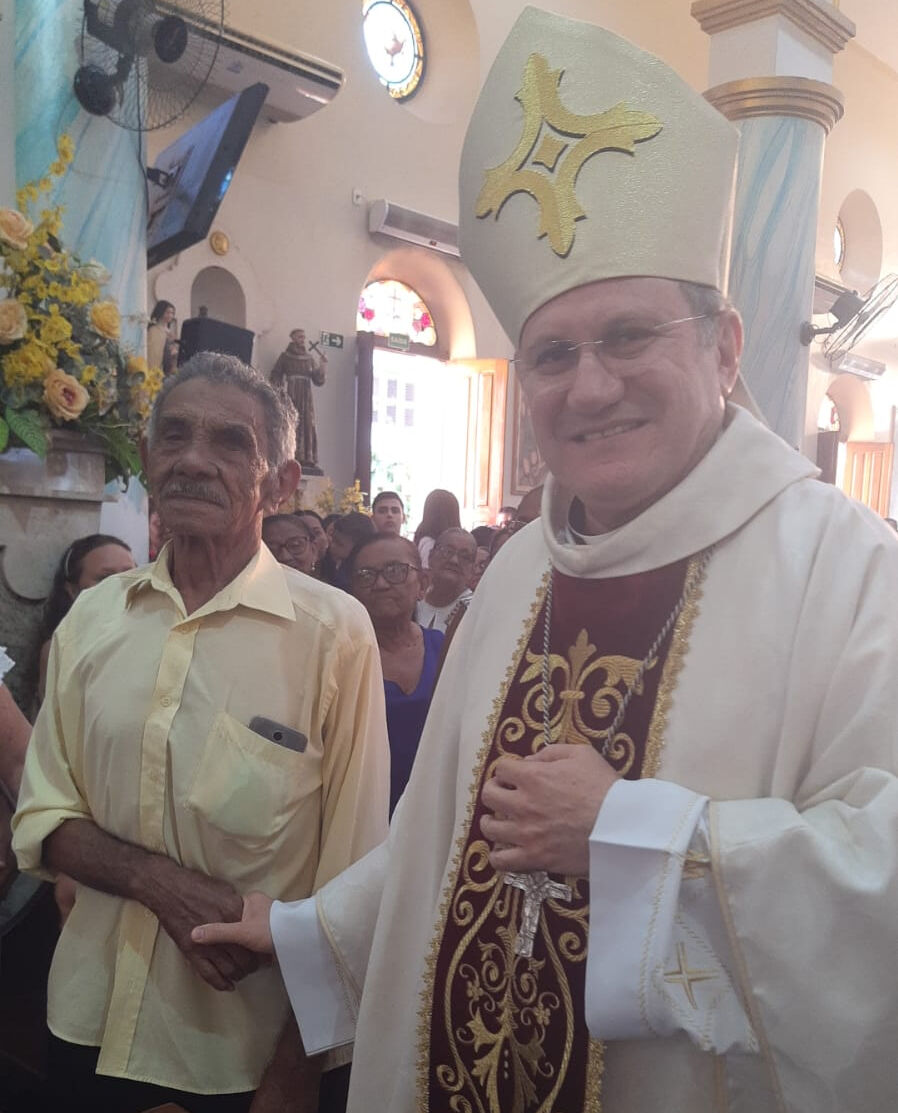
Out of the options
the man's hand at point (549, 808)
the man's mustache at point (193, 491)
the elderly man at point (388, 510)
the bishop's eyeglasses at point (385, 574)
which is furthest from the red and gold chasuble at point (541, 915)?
the elderly man at point (388, 510)

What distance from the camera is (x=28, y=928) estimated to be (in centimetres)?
291

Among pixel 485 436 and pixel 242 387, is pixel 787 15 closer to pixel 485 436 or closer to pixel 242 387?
pixel 242 387

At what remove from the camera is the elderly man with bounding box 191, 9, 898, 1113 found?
1.11m

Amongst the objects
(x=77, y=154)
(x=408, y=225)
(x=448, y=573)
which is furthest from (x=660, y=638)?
(x=408, y=225)

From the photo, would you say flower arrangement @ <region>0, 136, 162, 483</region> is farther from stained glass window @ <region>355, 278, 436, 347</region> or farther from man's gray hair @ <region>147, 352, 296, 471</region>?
stained glass window @ <region>355, 278, 436, 347</region>

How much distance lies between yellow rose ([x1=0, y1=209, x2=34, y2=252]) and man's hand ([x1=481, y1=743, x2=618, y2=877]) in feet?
8.18

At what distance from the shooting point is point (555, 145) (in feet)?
5.08

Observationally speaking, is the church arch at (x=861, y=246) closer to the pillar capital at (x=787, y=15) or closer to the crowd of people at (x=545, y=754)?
the pillar capital at (x=787, y=15)

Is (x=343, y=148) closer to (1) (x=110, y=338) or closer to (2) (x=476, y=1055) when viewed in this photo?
(1) (x=110, y=338)

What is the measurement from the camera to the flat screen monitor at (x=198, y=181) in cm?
535

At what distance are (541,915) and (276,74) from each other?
8152mm

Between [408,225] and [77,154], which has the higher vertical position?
[408,225]

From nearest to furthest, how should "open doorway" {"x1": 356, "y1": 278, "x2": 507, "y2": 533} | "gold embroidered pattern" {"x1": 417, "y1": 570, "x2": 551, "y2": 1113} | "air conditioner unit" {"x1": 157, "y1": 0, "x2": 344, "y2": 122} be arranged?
"gold embroidered pattern" {"x1": 417, "y1": 570, "x2": 551, "y2": 1113}, "air conditioner unit" {"x1": 157, "y1": 0, "x2": 344, "y2": 122}, "open doorway" {"x1": 356, "y1": 278, "x2": 507, "y2": 533}

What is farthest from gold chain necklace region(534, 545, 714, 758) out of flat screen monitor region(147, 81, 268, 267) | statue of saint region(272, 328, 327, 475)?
statue of saint region(272, 328, 327, 475)
